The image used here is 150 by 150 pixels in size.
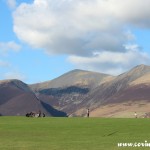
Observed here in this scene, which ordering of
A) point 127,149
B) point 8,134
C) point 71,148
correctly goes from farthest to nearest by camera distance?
point 8,134 → point 71,148 → point 127,149

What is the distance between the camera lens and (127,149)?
28.2 meters

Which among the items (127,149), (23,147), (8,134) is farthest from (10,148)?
(8,134)

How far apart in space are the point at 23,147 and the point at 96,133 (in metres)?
12.7

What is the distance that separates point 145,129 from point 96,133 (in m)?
6.12

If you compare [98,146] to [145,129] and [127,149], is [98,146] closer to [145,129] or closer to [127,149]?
[127,149]

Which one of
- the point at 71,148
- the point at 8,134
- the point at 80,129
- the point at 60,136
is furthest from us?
the point at 80,129

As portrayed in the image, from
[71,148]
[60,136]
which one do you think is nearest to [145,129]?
[60,136]

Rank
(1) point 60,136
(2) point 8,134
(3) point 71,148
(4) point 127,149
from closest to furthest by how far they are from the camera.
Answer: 1. (4) point 127,149
2. (3) point 71,148
3. (1) point 60,136
4. (2) point 8,134

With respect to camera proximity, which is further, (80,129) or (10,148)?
(80,129)

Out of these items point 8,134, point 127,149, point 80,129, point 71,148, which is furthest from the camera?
point 80,129

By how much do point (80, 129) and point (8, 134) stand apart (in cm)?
831

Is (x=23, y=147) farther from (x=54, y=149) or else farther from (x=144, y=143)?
(x=144, y=143)

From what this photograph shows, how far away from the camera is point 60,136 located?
1586 inches

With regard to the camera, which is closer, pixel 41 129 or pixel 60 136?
pixel 60 136
